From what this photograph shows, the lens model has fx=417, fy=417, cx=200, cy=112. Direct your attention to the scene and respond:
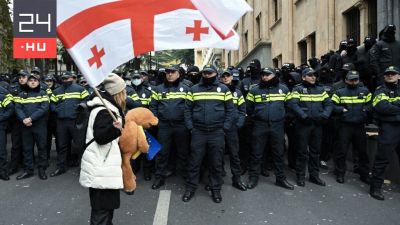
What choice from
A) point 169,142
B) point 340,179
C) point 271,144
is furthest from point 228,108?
point 340,179

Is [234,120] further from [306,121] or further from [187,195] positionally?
[187,195]

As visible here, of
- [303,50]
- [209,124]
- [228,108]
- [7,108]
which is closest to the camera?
[209,124]

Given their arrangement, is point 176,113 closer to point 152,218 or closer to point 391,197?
point 152,218

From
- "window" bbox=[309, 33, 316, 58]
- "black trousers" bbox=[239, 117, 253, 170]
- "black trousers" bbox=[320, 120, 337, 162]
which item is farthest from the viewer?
"window" bbox=[309, 33, 316, 58]

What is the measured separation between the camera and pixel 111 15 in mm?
3482

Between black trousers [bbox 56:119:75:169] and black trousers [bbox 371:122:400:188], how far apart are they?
5581 mm

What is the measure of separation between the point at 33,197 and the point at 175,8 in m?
4.44

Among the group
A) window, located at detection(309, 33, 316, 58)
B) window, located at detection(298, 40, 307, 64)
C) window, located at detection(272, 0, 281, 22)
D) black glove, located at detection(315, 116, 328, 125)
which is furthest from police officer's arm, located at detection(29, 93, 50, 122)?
window, located at detection(272, 0, 281, 22)

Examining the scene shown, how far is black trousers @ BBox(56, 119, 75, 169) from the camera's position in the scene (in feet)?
27.0

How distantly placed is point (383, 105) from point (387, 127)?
14.5 inches

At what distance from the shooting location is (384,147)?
6637 mm

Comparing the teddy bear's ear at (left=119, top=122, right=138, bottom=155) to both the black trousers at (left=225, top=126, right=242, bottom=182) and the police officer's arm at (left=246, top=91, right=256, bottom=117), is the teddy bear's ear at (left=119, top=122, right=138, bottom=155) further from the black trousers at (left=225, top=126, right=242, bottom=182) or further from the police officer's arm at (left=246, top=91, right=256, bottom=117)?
the police officer's arm at (left=246, top=91, right=256, bottom=117)

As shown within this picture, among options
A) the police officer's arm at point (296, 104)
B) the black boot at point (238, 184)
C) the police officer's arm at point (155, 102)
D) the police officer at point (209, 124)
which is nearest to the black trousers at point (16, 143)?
the police officer's arm at point (155, 102)

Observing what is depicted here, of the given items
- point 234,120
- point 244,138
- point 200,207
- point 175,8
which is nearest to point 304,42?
point 244,138
